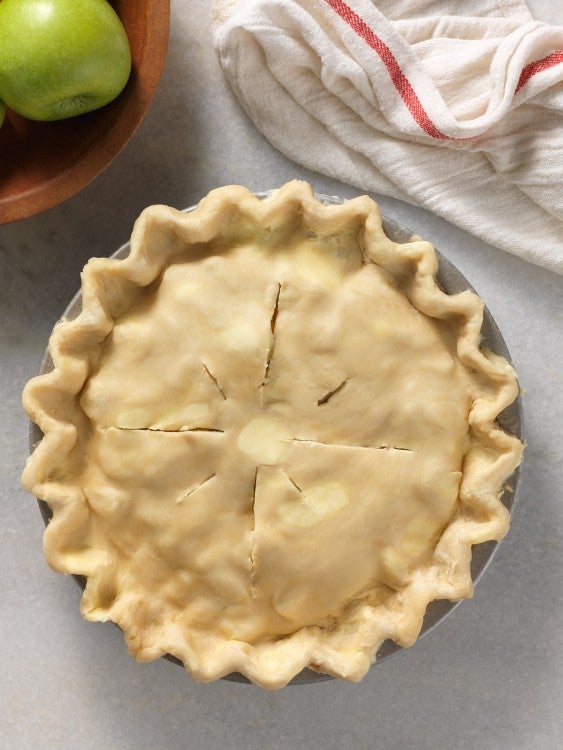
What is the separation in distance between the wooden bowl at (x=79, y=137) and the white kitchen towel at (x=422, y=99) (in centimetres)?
19

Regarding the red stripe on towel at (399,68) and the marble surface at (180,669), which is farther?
the marble surface at (180,669)

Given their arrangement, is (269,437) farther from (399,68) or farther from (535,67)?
(535,67)

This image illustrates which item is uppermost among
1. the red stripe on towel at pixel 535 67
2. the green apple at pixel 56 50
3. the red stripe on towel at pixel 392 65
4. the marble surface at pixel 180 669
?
the green apple at pixel 56 50

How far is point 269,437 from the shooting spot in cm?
158

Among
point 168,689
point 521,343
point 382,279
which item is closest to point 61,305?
point 382,279

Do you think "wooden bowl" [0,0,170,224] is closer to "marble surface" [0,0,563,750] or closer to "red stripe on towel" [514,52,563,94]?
"marble surface" [0,0,563,750]

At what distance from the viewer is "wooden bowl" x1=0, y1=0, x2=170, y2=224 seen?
1.69 m

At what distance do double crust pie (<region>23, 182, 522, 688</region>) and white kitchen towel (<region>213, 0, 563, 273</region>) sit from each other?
13.7 inches

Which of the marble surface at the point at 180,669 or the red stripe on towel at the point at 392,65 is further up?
the red stripe on towel at the point at 392,65

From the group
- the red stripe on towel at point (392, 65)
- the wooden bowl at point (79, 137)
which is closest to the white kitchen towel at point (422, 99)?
the red stripe on towel at point (392, 65)

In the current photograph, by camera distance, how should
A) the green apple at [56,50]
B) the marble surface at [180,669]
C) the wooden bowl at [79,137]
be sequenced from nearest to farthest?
the green apple at [56,50] < the wooden bowl at [79,137] < the marble surface at [180,669]

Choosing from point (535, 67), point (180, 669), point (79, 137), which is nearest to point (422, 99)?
point (535, 67)

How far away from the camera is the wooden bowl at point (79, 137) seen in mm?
1687

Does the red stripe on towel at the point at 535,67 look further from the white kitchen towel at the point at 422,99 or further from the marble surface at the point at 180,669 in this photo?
the marble surface at the point at 180,669
